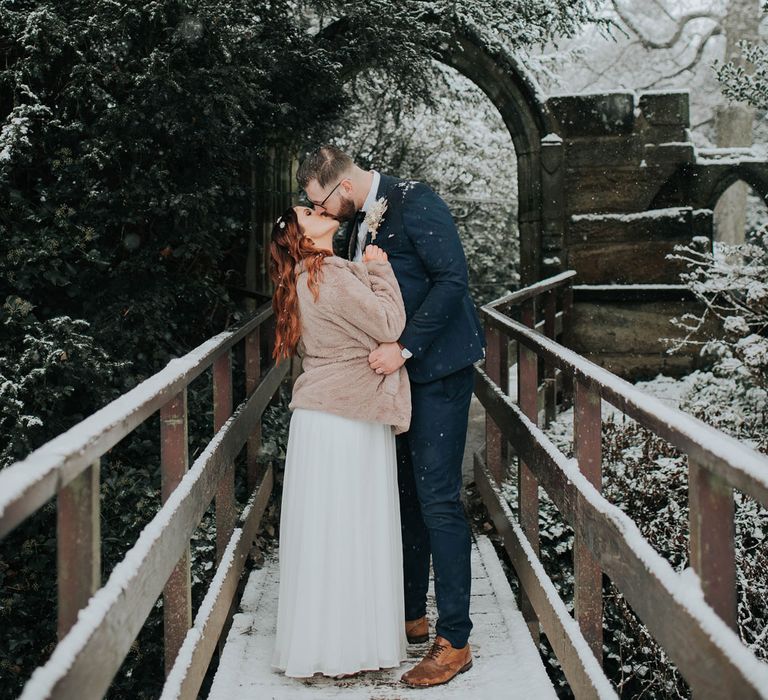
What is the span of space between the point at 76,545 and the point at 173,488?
1.00m

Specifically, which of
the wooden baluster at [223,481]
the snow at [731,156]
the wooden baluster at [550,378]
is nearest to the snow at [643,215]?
the snow at [731,156]

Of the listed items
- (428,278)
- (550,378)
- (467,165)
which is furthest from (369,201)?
(467,165)

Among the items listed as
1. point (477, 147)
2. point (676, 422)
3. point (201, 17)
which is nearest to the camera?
point (676, 422)

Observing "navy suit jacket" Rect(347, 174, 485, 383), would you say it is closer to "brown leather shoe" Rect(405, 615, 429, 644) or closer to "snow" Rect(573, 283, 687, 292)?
"brown leather shoe" Rect(405, 615, 429, 644)

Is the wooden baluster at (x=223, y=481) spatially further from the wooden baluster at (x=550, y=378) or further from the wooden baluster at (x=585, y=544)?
the wooden baluster at (x=550, y=378)

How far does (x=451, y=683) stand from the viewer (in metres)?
3.23

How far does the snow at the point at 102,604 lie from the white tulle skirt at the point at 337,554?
0.51 m

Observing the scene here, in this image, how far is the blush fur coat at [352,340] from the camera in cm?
313

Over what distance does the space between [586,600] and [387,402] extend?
90cm

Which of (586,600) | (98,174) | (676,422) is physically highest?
(98,174)

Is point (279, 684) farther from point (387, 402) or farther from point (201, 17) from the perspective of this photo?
point (201, 17)

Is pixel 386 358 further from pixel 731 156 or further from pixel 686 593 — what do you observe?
pixel 731 156

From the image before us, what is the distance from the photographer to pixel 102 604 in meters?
1.87

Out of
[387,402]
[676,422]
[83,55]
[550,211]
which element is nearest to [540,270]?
[550,211]
